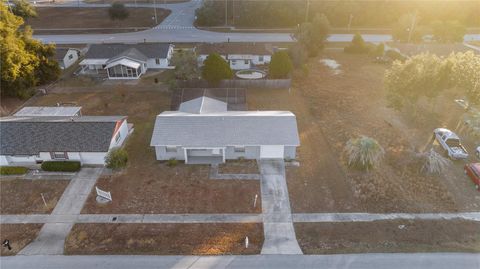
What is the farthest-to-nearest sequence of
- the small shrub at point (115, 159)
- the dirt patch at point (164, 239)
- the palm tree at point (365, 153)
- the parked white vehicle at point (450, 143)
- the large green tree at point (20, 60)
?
the large green tree at point (20, 60)
the parked white vehicle at point (450, 143)
the small shrub at point (115, 159)
the palm tree at point (365, 153)
the dirt patch at point (164, 239)

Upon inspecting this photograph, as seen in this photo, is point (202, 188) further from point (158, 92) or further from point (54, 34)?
point (54, 34)

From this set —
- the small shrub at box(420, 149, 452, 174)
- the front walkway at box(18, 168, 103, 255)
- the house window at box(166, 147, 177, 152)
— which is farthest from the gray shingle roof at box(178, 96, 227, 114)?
the small shrub at box(420, 149, 452, 174)

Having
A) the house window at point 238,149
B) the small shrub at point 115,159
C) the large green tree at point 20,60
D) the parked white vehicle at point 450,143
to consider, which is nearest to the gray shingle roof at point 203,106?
the house window at point 238,149

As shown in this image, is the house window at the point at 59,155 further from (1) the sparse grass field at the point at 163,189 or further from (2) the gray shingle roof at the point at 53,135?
(1) the sparse grass field at the point at 163,189

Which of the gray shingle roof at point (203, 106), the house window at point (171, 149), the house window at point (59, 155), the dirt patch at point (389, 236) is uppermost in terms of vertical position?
the gray shingle roof at point (203, 106)

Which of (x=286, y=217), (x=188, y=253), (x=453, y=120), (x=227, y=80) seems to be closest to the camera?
(x=188, y=253)

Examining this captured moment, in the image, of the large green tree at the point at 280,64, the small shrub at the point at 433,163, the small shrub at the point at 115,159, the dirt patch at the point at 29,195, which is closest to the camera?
the dirt patch at the point at 29,195

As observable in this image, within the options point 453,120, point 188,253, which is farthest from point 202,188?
point 453,120

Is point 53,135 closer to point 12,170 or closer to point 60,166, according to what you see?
point 60,166
